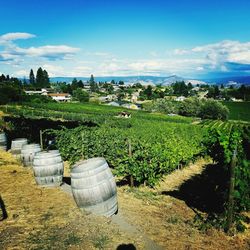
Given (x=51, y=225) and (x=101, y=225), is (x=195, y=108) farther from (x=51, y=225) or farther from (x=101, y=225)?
(x=51, y=225)

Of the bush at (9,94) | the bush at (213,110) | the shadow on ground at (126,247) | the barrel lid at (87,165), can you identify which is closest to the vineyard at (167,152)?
the shadow on ground at (126,247)

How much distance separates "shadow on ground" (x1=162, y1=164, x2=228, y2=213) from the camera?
27.6ft

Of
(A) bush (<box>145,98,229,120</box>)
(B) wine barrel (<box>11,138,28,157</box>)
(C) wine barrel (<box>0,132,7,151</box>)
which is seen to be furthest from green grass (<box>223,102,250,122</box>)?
(B) wine barrel (<box>11,138,28,157</box>)

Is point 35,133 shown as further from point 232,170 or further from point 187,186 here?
point 232,170

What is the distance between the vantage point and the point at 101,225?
7.51m

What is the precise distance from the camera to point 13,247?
21.1 ft

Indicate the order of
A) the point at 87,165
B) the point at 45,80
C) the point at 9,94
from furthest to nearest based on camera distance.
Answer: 1. the point at 45,80
2. the point at 9,94
3. the point at 87,165

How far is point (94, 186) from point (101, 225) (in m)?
0.98

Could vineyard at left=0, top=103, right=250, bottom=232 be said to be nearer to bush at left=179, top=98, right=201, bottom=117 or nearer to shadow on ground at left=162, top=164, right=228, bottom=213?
shadow on ground at left=162, top=164, right=228, bottom=213

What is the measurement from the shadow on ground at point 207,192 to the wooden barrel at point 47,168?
13.7 ft

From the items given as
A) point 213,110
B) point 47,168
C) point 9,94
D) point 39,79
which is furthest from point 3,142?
point 39,79

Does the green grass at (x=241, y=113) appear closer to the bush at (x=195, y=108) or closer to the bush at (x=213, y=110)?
the bush at (x=213, y=110)

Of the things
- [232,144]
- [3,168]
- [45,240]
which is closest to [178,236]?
[232,144]

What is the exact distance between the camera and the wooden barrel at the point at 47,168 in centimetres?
1041
